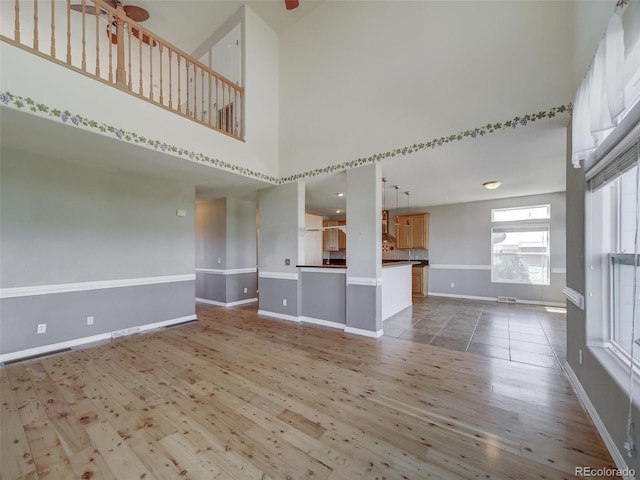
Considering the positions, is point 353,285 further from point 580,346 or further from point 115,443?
point 115,443

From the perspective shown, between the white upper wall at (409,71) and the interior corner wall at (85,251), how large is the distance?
241cm

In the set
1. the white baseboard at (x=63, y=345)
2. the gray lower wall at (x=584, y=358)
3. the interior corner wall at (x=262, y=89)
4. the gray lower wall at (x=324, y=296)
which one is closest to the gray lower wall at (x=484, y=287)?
the gray lower wall at (x=584, y=358)

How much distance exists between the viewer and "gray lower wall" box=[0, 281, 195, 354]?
305 cm

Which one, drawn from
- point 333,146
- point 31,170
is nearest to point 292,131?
point 333,146

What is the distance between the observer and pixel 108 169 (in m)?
3.76

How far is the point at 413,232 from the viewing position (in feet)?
24.0

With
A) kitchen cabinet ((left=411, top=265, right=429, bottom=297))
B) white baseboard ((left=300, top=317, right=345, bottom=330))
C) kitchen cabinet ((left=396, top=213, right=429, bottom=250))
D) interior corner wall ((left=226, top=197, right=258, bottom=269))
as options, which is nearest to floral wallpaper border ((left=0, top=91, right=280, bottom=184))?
interior corner wall ((left=226, top=197, right=258, bottom=269))

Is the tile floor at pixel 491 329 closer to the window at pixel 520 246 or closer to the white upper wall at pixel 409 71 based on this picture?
the window at pixel 520 246

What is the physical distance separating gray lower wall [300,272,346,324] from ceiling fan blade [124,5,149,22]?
17.1 feet

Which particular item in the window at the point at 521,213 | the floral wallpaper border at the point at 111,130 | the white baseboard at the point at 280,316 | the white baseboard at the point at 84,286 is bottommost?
the white baseboard at the point at 280,316

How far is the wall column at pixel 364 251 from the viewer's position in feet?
12.4

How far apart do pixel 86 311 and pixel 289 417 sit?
3.46 metres

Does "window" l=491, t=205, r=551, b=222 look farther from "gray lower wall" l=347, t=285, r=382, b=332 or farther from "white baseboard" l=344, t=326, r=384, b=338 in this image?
"white baseboard" l=344, t=326, r=384, b=338

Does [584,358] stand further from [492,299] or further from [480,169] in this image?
[492,299]
